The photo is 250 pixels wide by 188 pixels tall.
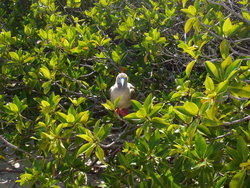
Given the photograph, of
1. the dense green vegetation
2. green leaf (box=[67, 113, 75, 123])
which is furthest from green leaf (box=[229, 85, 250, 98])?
green leaf (box=[67, 113, 75, 123])

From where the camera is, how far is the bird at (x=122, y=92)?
2.84 m

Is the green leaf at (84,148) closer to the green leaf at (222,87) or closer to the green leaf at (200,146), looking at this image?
the green leaf at (200,146)

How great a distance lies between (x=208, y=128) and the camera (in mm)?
1816

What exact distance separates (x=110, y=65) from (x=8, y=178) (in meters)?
1.78

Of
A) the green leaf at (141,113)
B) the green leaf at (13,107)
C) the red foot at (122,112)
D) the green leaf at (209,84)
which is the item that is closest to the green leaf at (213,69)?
the green leaf at (209,84)

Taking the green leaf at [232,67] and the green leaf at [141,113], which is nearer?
the green leaf at [232,67]

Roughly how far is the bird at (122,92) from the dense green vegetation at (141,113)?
0.36 feet

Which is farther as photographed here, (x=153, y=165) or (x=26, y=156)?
(x=26, y=156)

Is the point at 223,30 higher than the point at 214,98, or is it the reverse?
the point at 223,30

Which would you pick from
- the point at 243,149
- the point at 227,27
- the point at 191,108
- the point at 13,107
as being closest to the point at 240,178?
the point at 243,149

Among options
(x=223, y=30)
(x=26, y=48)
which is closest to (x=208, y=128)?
(x=223, y=30)

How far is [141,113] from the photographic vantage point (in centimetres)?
189

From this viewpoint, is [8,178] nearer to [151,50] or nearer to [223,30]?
[151,50]

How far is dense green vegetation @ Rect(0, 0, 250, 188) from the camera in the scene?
5.47 feet
